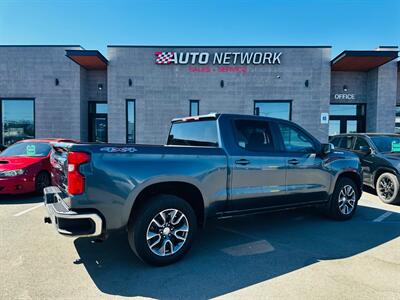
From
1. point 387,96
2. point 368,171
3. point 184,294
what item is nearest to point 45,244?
point 184,294

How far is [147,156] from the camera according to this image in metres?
3.39

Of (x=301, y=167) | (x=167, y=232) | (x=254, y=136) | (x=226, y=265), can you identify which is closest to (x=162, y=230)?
(x=167, y=232)

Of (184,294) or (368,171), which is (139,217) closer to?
(184,294)

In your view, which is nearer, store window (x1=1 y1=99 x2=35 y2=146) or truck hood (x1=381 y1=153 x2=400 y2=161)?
truck hood (x1=381 y1=153 x2=400 y2=161)

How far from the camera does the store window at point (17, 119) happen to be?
605 inches

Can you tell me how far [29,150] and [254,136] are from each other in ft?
20.9

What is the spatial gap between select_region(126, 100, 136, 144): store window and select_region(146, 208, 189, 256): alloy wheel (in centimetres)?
1199

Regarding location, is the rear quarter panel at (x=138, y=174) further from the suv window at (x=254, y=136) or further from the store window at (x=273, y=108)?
the store window at (x=273, y=108)

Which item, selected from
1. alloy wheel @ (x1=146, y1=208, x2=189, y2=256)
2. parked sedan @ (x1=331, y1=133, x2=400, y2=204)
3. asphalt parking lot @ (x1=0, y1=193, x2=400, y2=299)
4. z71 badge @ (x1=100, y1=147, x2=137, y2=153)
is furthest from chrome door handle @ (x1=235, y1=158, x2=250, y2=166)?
parked sedan @ (x1=331, y1=133, x2=400, y2=204)

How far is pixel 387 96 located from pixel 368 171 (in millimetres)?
9744

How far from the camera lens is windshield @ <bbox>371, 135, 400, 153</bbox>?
7.49 meters

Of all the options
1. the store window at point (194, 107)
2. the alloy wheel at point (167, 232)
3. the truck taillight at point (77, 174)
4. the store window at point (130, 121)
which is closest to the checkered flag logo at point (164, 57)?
the store window at point (194, 107)

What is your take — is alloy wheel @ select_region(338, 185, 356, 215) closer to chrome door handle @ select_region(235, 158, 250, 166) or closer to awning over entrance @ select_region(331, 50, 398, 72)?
chrome door handle @ select_region(235, 158, 250, 166)

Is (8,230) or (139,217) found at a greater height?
(139,217)
